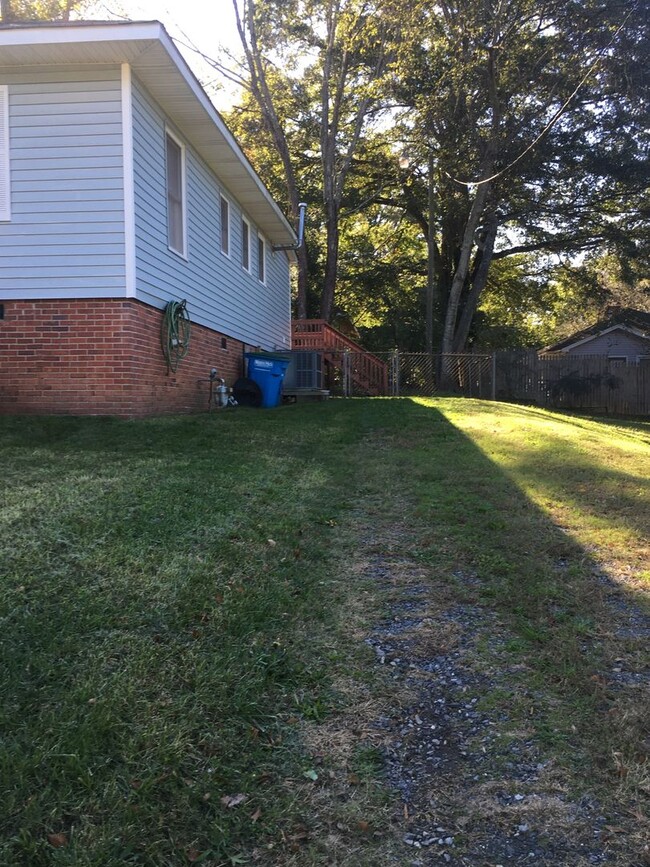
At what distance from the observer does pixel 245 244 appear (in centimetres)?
1390

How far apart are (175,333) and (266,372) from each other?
11.4ft

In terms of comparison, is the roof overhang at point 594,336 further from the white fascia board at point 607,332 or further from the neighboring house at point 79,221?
the neighboring house at point 79,221

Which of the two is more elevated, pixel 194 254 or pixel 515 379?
pixel 194 254

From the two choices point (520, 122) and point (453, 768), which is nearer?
point (453, 768)

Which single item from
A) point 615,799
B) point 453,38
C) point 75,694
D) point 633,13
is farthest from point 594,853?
point 453,38

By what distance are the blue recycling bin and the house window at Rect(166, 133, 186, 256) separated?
3.01 m

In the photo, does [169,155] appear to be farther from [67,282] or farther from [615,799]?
[615,799]

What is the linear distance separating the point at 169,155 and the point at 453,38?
39.0 ft

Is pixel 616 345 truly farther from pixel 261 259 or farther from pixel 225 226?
pixel 225 226

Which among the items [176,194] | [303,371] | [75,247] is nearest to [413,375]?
[303,371]

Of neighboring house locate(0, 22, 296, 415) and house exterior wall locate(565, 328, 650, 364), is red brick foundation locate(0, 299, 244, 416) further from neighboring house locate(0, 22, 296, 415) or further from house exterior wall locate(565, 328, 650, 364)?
house exterior wall locate(565, 328, 650, 364)

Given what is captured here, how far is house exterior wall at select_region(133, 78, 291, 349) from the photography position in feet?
25.9

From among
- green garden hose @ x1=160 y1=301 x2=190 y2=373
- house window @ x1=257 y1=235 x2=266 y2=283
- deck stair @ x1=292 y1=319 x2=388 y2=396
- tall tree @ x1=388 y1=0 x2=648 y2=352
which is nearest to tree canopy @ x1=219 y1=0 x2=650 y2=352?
tall tree @ x1=388 y1=0 x2=648 y2=352

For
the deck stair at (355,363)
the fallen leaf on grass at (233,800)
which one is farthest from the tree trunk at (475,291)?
the fallen leaf on grass at (233,800)
